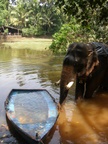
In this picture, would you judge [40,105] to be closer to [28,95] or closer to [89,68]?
[28,95]

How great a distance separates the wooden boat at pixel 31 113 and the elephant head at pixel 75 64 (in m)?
0.61

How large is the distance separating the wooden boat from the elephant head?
607mm

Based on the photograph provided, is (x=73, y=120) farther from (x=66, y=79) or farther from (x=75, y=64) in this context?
(x=75, y=64)

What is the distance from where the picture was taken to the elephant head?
5.70 metres

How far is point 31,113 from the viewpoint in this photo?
19.1ft

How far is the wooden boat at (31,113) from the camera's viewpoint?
4.55 m

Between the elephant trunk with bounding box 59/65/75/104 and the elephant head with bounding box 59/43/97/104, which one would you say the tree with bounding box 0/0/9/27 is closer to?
the elephant head with bounding box 59/43/97/104

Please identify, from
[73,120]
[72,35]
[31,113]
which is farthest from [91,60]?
[72,35]

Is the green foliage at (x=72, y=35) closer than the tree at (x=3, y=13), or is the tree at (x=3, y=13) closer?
the green foliage at (x=72, y=35)

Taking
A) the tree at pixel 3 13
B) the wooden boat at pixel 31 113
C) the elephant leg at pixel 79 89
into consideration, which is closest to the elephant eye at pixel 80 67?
the elephant leg at pixel 79 89

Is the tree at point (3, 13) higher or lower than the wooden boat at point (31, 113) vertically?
higher

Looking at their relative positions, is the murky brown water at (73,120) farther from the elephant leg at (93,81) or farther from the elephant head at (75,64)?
the elephant head at (75,64)

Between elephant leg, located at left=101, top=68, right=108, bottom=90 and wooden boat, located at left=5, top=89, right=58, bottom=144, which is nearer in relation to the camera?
wooden boat, located at left=5, top=89, right=58, bottom=144

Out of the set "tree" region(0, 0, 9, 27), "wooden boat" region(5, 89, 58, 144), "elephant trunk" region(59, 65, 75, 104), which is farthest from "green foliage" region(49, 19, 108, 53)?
"tree" region(0, 0, 9, 27)
